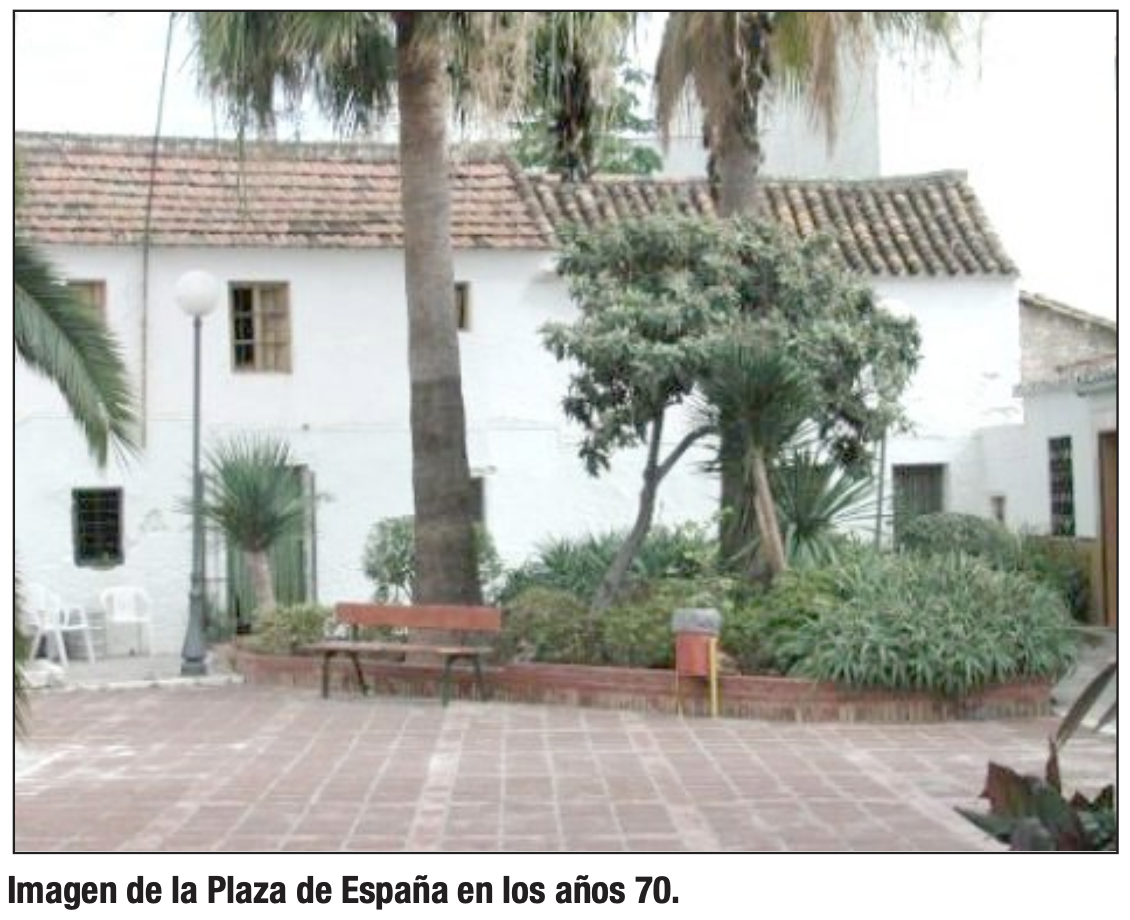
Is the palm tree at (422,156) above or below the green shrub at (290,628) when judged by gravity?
above

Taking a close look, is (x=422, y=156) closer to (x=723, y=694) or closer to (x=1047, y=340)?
(x=723, y=694)

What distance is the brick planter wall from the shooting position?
13.5m

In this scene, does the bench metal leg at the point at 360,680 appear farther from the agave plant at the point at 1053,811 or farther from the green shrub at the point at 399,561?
the agave plant at the point at 1053,811

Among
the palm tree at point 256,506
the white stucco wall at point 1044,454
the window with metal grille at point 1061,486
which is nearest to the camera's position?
the palm tree at point 256,506

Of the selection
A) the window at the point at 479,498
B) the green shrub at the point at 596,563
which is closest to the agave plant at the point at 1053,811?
the green shrub at the point at 596,563

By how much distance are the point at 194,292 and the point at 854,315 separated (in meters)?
6.43

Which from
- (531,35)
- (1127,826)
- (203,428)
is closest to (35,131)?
(203,428)

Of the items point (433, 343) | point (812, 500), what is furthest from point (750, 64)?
point (812, 500)

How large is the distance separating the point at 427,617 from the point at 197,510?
3.74 m

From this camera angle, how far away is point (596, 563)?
60.6 ft

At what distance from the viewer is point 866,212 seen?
22.6 metres

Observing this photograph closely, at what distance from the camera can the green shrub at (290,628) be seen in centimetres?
1709

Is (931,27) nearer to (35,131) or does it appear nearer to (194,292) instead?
(194,292)

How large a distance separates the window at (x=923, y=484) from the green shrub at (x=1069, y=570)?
102 inches
